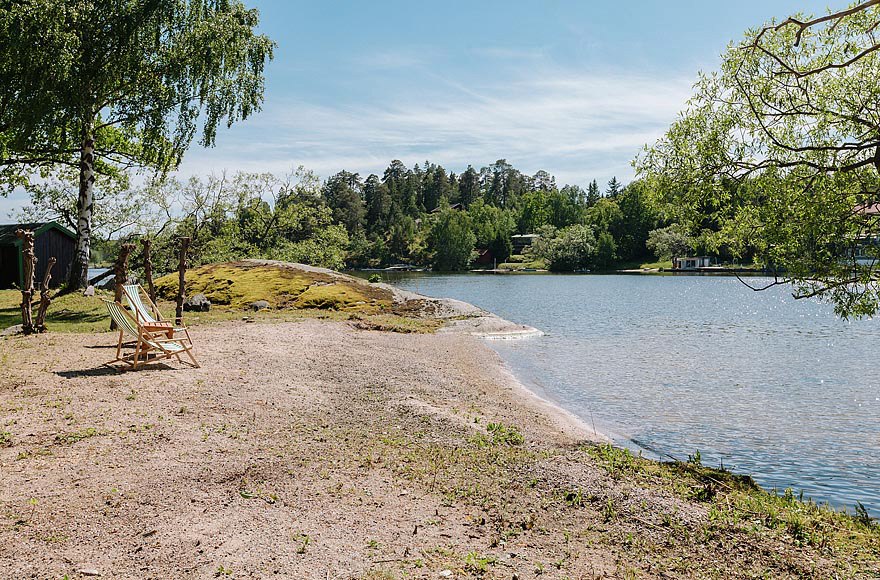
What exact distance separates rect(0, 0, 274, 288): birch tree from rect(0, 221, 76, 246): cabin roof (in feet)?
16.0

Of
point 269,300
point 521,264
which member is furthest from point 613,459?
point 521,264

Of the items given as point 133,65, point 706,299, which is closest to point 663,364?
point 133,65

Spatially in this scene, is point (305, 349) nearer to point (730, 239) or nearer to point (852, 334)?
point (730, 239)

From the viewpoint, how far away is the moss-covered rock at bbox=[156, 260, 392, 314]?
24.5 m

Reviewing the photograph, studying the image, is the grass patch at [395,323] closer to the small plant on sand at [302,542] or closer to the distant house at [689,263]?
the small plant on sand at [302,542]

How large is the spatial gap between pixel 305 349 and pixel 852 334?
22.5 metres

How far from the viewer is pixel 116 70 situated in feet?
64.8

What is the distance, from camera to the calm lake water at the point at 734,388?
974 centimetres

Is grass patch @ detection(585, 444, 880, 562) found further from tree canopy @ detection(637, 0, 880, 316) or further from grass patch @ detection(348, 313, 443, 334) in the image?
grass patch @ detection(348, 313, 443, 334)

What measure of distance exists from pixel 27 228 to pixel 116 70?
13.2 m

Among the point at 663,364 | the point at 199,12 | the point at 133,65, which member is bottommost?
the point at 663,364

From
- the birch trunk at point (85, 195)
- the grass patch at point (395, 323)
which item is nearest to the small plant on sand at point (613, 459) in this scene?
the grass patch at point (395, 323)

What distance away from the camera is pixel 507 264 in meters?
125

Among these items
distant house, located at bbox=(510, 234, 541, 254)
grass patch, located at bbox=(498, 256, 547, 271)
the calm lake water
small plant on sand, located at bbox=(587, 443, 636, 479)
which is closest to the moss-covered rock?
the calm lake water
